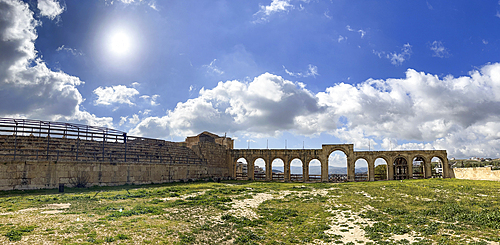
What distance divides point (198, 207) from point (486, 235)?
41.3ft

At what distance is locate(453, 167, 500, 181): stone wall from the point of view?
3352 cm

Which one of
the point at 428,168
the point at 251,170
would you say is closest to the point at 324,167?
the point at 251,170

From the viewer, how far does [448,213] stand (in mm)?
14125

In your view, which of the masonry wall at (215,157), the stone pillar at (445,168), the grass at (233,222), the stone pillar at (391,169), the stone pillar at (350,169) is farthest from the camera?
the stone pillar at (445,168)

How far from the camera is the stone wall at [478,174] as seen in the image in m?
33.5

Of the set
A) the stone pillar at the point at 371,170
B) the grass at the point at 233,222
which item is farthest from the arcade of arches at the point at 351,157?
the grass at the point at 233,222

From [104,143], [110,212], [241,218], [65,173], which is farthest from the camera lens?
[104,143]

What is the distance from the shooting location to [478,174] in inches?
1426

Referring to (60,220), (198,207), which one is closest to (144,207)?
(198,207)

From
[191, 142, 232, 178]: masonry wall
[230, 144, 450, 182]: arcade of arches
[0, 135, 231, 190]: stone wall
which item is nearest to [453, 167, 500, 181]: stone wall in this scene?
[230, 144, 450, 182]: arcade of arches

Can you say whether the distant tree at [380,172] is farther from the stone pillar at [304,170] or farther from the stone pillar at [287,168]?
the stone pillar at [287,168]

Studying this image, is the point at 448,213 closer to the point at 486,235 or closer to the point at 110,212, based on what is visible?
the point at 486,235

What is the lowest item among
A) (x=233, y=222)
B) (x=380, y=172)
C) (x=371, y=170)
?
(x=380, y=172)

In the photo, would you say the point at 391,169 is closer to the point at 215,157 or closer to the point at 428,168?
the point at 428,168
